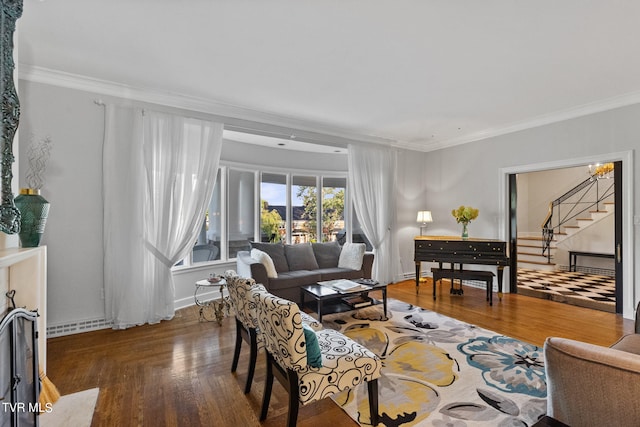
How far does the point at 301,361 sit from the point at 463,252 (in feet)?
13.5

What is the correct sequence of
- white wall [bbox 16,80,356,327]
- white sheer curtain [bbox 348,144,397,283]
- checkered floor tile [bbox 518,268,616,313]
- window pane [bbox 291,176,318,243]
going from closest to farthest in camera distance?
white wall [bbox 16,80,356,327]
checkered floor tile [bbox 518,268,616,313]
white sheer curtain [bbox 348,144,397,283]
window pane [bbox 291,176,318,243]

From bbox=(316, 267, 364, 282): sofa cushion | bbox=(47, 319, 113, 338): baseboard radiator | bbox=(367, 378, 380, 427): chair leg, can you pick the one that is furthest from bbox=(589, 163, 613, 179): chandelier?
bbox=(47, 319, 113, 338): baseboard radiator

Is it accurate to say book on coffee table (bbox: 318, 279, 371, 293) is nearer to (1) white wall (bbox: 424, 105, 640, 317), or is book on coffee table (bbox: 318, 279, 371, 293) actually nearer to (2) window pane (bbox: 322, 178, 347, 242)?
(2) window pane (bbox: 322, 178, 347, 242)

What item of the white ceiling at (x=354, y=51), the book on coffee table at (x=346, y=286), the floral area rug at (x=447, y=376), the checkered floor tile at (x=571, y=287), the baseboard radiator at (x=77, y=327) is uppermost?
the white ceiling at (x=354, y=51)

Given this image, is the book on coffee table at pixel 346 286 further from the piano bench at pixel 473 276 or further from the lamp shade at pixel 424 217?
the lamp shade at pixel 424 217

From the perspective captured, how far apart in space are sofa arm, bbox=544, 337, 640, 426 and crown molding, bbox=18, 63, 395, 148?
422 centimetres

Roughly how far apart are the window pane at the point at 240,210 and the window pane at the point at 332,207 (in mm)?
1603

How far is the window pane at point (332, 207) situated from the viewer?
6484 mm

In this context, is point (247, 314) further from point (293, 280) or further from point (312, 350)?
point (293, 280)

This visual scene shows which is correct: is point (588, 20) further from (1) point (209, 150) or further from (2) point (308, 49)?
(1) point (209, 150)

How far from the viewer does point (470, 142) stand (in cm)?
574

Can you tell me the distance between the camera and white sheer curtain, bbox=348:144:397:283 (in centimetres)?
557

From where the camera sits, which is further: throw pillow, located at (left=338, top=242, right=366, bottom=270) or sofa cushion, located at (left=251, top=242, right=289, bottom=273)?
throw pillow, located at (left=338, top=242, right=366, bottom=270)

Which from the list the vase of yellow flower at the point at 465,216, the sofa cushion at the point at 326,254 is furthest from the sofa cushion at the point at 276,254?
the vase of yellow flower at the point at 465,216
